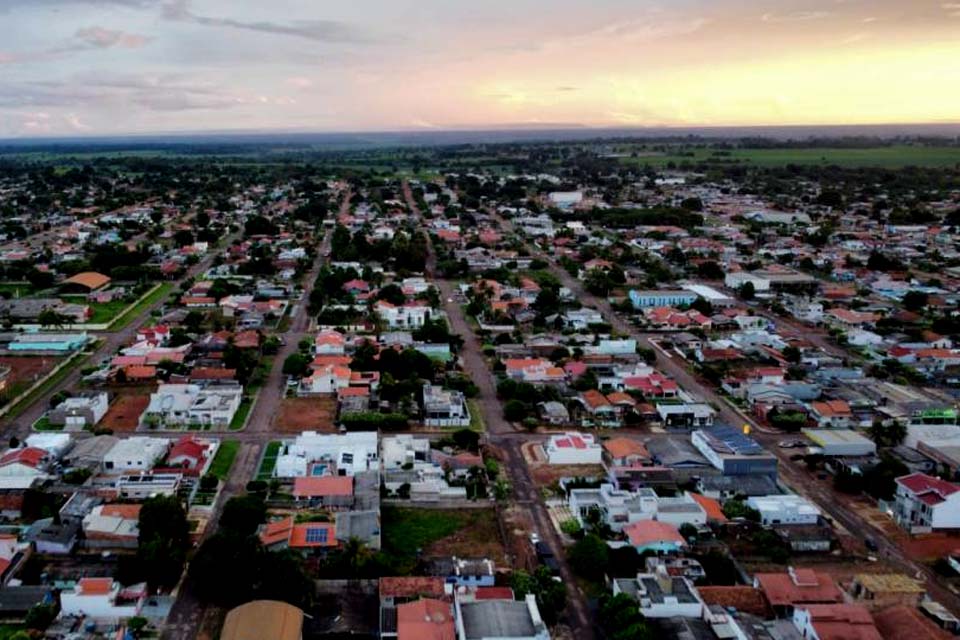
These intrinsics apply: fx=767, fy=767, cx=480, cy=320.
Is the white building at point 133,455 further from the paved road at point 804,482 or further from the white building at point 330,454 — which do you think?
the paved road at point 804,482

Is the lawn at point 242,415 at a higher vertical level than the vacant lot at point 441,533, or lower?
higher

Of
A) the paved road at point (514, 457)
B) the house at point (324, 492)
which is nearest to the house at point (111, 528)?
the house at point (324, 492)

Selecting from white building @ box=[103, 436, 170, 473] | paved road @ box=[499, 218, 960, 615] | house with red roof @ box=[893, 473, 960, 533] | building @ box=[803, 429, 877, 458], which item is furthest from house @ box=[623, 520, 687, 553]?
white building @ box=[103, 436, 170, 473]

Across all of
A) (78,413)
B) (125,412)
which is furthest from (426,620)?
(125,412)

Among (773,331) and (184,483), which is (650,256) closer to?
(773,331)

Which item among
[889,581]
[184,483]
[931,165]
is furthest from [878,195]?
[184,483]

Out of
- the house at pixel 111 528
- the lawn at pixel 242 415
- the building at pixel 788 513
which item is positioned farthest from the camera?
the lawn at pixel 242 415

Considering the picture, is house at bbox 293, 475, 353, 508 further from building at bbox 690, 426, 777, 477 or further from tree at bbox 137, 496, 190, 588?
building at bbox 690, 426, 777, 477
